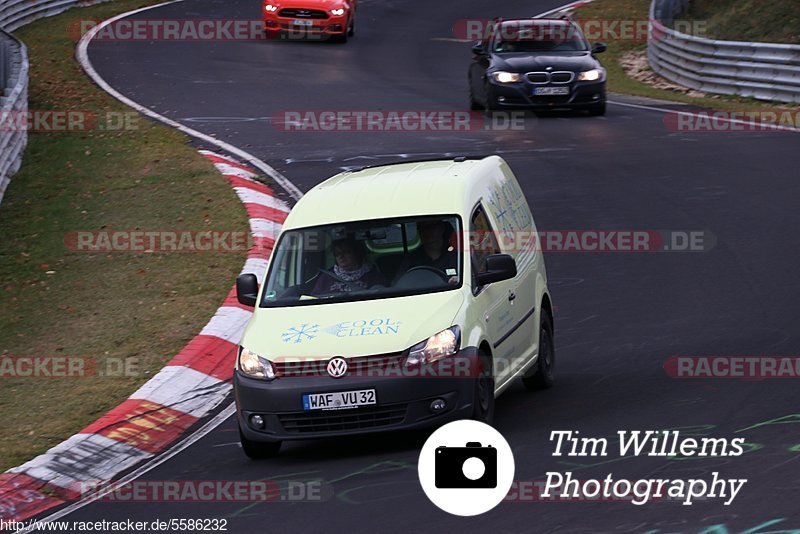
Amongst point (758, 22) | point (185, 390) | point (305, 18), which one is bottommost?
point (305, 18)

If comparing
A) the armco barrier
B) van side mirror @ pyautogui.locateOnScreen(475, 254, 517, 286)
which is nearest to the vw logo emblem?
van side mirror @ pyautogui.locateOnScreen(475, 254, 517, 286)

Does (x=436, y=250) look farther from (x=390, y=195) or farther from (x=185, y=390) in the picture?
(x=185, y=390)

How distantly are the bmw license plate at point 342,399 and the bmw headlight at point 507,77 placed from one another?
15444 mm

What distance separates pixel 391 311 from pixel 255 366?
0.91m

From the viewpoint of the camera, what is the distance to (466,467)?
333 inches

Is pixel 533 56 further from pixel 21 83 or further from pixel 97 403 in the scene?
pixel 97 403

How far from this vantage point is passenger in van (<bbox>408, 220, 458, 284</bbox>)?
9.95 metres

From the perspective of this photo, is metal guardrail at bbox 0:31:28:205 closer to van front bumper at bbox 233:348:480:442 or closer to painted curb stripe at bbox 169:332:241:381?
painted curb stripe at bbox 169:332:241:381

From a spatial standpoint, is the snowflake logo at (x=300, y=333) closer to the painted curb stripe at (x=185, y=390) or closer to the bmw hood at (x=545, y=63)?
the painted curb stripe at (x=185, y=390)

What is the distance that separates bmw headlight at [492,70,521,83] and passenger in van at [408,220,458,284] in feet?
46.5

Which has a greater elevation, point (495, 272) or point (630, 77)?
point (495, 272)

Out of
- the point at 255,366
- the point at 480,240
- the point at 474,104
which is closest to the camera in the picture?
the point at 255,366

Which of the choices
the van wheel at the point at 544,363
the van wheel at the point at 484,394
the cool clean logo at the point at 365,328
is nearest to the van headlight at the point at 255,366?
the cool clean logo at the point at 365,328

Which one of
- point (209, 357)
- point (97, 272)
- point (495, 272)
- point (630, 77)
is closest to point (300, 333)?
point (495, 272)
